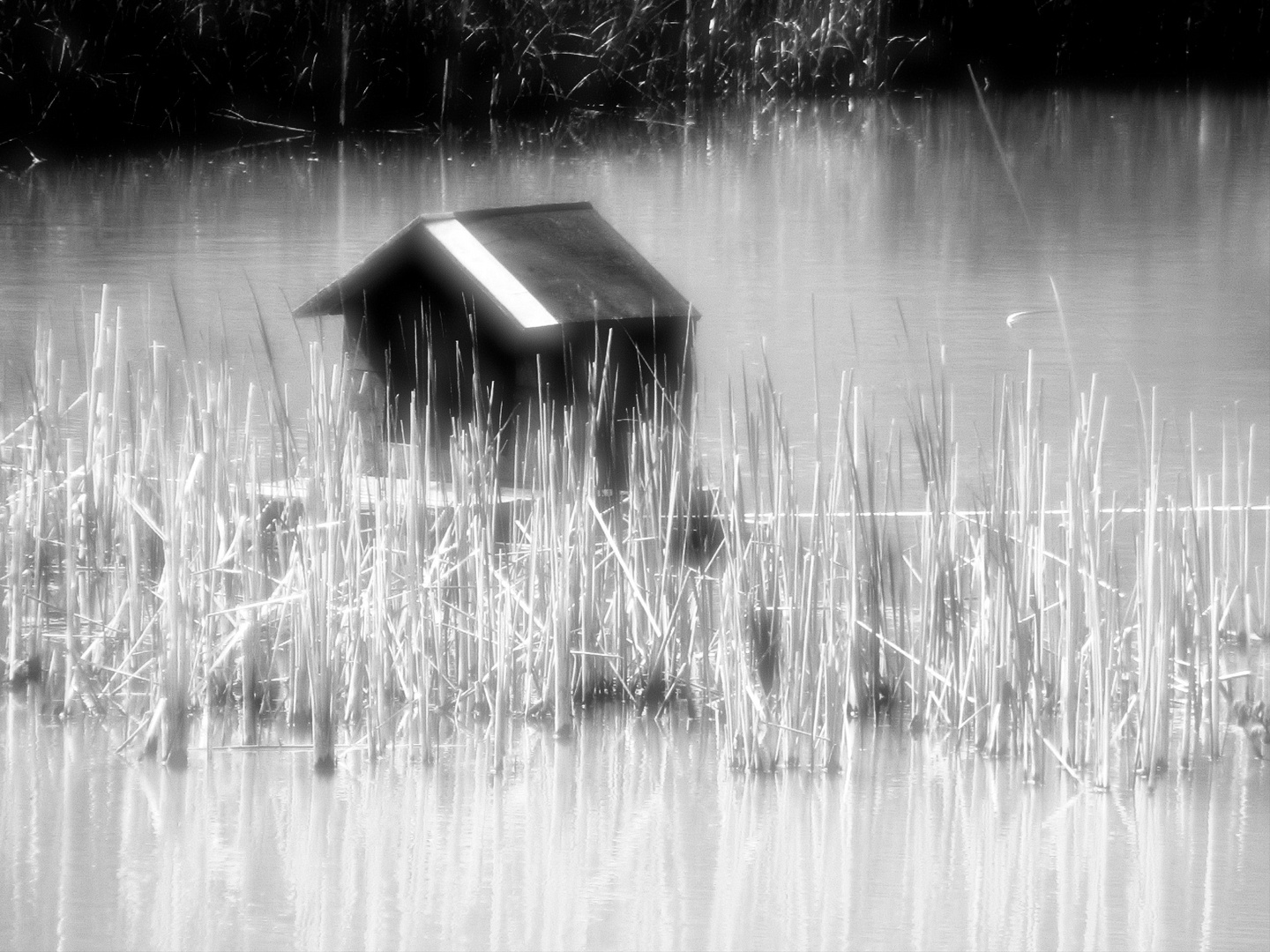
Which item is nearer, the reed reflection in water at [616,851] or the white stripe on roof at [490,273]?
the reed reflection in water at [616,851]

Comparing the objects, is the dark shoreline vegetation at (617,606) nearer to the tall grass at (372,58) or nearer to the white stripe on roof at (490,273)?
the white stripe on roof at (490,273)

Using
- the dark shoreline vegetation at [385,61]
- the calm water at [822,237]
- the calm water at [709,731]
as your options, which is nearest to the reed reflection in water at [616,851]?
the calm water at [709,731]

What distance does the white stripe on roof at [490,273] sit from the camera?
3164mm

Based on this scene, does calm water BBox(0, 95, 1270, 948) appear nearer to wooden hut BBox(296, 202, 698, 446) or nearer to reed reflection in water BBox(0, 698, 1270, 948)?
reed reflection in water BBox(0, 698, 1270, 948)

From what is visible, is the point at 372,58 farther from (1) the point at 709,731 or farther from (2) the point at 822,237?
(1) the point at 709,731

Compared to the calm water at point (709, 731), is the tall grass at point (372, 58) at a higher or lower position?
higher

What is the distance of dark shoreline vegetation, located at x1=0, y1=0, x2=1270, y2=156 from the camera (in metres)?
11.9

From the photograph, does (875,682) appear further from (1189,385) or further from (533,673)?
(1189,385)

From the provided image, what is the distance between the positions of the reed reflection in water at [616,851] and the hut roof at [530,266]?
811 millimetres

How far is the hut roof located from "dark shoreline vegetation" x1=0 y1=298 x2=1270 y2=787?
0.86 ft

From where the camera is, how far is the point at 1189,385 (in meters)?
5.40

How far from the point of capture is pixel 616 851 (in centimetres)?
238

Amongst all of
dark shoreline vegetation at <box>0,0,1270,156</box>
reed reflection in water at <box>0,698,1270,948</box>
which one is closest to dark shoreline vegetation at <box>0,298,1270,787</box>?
reed reflection in water at <box>0,698,1270,948</box>

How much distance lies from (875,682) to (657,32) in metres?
11.6
